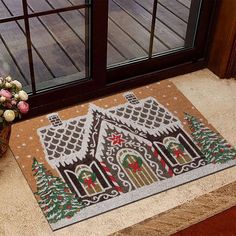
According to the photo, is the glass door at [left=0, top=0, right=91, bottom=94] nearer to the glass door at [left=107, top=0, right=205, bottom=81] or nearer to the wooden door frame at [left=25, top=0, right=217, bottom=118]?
the wooden door frame at [left=25, top=0, right=217, bottom=118]

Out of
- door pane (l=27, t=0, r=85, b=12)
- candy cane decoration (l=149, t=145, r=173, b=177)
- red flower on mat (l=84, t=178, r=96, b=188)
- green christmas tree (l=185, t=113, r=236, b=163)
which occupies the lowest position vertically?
red flower on mat (l=84, t=178, r=96, b=188)

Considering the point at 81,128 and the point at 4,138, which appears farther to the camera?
the point at 81,128

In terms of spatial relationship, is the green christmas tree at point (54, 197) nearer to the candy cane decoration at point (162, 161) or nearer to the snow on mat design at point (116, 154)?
the snow on mat design at point (116, 154)

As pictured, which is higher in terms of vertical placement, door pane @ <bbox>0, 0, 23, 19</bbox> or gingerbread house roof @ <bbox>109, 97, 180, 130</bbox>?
door pane @ <bbox>0, 0, 23, 19</bbox>

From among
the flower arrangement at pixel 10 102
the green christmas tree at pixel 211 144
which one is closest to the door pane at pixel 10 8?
the flower arrangement at pixel 10 102

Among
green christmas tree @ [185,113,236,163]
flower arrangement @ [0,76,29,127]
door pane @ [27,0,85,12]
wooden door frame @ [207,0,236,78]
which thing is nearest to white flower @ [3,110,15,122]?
flower arrangement @ [0,76,29,127]

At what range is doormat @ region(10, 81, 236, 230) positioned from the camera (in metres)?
1.77

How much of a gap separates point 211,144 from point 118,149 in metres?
0.42

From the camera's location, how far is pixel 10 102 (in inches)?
67.8

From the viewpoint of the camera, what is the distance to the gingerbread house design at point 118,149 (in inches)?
72.0

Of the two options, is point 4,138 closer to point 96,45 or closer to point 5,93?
point 5,93

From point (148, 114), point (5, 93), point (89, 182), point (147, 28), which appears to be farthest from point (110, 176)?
point (147, 28)

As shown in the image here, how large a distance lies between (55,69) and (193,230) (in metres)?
1.04

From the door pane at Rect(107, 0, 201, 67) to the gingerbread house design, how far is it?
305 mm
